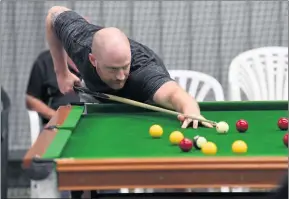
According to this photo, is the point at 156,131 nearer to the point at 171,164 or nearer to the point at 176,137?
the point at 176,137

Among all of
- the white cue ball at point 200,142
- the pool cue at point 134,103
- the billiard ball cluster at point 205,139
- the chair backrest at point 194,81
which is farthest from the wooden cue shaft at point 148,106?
the chair backrest at point 194,81

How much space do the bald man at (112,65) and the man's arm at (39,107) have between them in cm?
66

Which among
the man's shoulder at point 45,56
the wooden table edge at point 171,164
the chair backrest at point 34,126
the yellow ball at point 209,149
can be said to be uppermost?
the man's shoulder at point 45,56

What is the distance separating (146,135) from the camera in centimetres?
282

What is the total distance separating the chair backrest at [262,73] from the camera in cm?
445

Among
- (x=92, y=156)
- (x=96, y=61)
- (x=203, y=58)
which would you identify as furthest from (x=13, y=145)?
(x=92, y=156)

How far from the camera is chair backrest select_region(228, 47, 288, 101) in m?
4.45

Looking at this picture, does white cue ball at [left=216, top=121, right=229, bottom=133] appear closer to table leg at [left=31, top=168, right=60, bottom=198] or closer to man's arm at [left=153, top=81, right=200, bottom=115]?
man's arm at [left=153, top=81, right=200, bottom=115]

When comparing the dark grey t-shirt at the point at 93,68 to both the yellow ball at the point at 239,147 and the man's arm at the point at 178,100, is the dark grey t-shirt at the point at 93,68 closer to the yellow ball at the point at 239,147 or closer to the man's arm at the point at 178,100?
the man's arm at the point at 178,100

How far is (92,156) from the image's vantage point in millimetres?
2398

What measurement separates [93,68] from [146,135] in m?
0.76

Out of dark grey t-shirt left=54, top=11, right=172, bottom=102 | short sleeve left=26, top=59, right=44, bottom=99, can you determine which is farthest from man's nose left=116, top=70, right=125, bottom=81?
short sleeve left=26, top=59, right=44, bottom=99

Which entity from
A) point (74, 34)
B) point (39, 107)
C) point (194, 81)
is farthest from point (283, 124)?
point (39, 107)

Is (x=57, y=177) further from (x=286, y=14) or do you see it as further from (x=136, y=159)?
(x=286, y=14)
